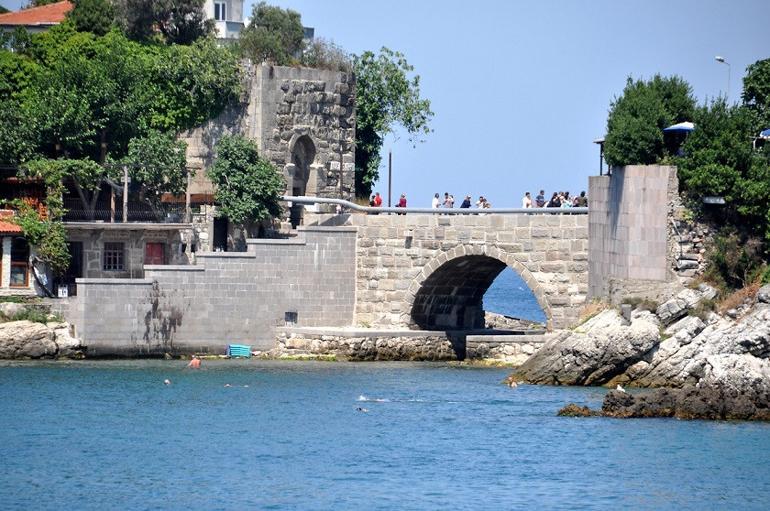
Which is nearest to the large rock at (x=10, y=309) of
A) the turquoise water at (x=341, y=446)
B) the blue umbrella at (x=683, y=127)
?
the turquoise water at (x=341, y=446)

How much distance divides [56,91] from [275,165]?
8.27 m

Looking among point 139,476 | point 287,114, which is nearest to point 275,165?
point 287,114

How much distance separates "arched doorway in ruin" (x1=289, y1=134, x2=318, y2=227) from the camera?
70.6 m

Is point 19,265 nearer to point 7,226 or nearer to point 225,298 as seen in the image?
point 7,226

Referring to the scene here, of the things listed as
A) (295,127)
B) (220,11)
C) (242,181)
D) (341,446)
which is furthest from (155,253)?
(220,11)

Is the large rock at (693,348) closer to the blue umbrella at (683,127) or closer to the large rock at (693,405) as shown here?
the large rock at (693,405)

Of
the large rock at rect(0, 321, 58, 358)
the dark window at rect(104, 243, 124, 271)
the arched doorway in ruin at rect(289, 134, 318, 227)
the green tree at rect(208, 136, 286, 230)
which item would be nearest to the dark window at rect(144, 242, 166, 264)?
the dark window at rect(104, 243, 124, 271)

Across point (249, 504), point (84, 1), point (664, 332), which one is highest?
point (84, 1)

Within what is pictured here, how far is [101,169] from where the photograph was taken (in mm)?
68250

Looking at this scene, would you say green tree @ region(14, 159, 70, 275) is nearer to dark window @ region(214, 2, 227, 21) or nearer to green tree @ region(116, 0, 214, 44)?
green tree @ region(116, 0, 214, 44)

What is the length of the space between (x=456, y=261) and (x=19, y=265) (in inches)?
597

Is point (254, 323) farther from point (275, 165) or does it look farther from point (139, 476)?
point (139, 476)

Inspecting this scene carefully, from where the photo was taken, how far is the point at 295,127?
7025 cm

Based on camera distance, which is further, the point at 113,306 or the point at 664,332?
the point at 113,306
